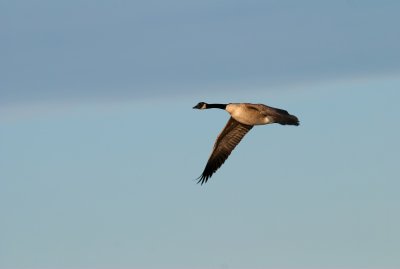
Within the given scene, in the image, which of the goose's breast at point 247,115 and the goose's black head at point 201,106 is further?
the goose's black head at point 201,106

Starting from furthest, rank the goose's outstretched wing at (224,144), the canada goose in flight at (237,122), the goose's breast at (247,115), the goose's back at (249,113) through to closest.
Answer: the goose's outstretched wing at (224,144)
the goose's breast at (247,115)
the goose's back at (249,113)
the canada goose in flight at (237,122)

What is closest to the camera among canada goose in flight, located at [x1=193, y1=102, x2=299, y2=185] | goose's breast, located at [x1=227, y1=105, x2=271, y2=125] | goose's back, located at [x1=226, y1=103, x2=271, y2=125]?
canada goose in flight, located at [x1=193, y1=102, x2=299, y2=185]

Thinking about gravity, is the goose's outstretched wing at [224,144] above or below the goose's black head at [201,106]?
below

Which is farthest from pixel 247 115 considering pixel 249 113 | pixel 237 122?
pixel 237 122

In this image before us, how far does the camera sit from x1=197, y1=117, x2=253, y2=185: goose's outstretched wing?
4103 cm

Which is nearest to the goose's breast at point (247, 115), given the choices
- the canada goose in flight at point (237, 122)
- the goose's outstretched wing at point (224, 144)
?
the canada goose in flight at point (237, 122)

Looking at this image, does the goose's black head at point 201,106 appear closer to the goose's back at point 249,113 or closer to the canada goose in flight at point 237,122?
the canada goose in flight at point 237,122

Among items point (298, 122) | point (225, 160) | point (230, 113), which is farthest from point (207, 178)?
point (298, 122)

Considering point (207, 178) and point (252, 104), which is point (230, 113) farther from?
point (207, 178)

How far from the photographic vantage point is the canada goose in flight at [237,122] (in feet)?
120

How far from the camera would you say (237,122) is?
40781mm

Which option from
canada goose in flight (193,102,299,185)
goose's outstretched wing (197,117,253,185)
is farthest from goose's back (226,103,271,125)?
goose's outstretched wing (197,117,253,185)

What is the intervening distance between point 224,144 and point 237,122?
121 cm

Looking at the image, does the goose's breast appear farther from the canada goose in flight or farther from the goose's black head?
the goose's black head
